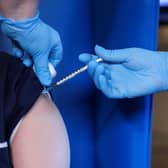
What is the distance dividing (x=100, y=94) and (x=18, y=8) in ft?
1.34

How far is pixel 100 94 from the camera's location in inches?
51.5

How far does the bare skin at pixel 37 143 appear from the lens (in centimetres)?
95

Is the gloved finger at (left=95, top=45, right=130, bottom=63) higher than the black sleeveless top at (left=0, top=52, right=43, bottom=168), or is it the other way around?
the gloved finger at (left=95, top=45, right=130, bottom=63)

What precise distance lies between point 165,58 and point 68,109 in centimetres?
37

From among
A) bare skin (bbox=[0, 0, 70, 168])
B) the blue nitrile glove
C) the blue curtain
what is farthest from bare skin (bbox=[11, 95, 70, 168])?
the blue curtain

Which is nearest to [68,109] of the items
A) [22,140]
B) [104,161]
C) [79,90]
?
[79,90]

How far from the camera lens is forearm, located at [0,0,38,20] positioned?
100 centimetres

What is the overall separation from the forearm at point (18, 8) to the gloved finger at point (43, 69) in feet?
0.35

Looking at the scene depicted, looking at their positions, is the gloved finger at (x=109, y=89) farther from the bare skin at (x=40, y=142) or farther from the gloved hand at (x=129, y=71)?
the bare skin at (x=40, y=142)

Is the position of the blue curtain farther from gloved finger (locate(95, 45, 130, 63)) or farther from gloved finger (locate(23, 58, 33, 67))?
gloved finger (locate(23, 58, 33, 67))

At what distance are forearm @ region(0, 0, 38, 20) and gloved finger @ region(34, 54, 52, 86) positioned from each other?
11cm

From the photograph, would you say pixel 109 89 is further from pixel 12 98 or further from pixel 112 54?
pixel 12 98

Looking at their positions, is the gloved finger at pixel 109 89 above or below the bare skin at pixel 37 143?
above

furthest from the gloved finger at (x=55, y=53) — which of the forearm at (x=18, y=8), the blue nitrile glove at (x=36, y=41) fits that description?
the forearm at (x=18, y=8)
